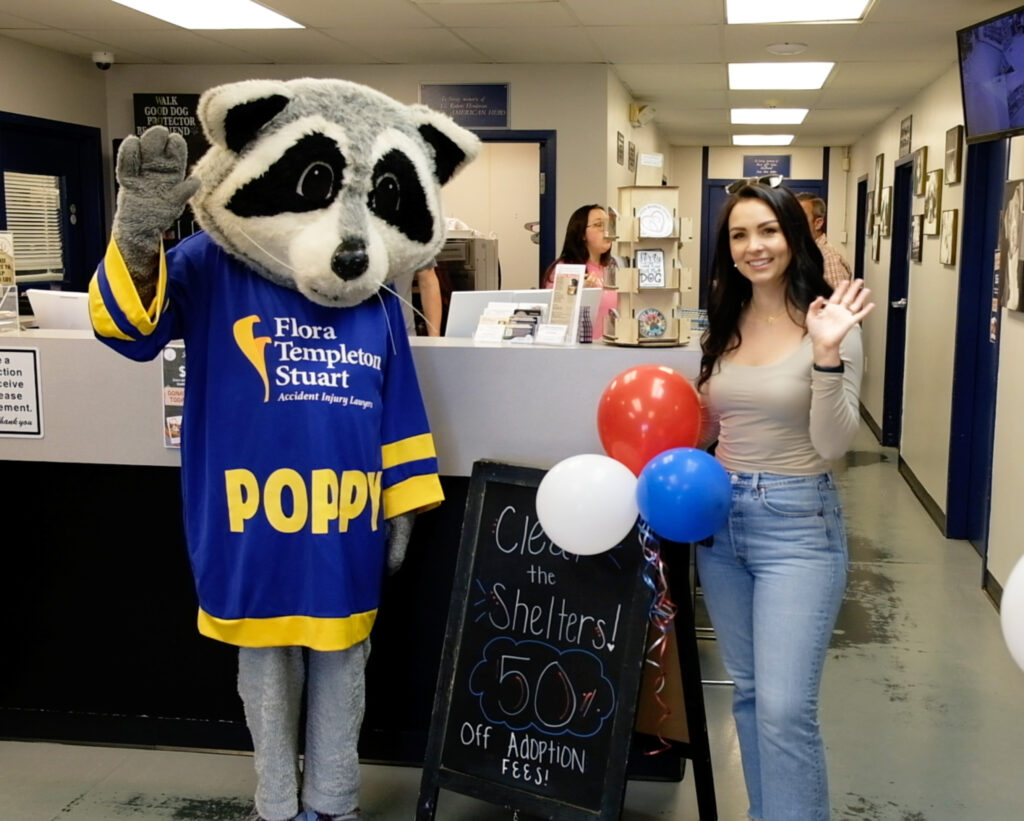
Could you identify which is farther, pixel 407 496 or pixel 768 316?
pixel 407 496

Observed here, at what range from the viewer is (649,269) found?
2551 millimetres

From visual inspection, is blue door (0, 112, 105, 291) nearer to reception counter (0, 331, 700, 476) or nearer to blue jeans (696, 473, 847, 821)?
reception counter (0, 331, 700, 476)

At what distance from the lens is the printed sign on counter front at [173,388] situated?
2605 mm

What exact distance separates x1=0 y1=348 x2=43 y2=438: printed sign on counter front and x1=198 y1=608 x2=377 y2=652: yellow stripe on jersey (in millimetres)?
797

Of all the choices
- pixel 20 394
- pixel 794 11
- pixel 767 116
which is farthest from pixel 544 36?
pixel 767 116

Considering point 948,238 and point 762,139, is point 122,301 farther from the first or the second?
point 762,139

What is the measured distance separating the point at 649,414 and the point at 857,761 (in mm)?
1415

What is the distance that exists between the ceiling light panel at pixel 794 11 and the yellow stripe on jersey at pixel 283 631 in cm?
363

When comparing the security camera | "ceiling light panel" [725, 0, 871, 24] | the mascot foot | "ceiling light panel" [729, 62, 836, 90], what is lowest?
the mascot foot

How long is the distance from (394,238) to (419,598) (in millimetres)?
969

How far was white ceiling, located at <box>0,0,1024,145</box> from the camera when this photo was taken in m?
5.00

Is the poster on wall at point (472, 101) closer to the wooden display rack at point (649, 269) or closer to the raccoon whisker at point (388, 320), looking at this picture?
the wooden display rack at point (649, 269)

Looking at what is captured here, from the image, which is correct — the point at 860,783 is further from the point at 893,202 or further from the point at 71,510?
the point at 893,202

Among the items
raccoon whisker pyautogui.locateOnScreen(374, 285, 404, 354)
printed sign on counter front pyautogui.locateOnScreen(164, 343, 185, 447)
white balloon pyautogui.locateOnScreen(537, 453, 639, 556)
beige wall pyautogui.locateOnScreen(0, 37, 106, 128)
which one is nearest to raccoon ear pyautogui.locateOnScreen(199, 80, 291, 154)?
raccoon whisker pyautogui.locateOnScreen(374, 285, 404, 354)
